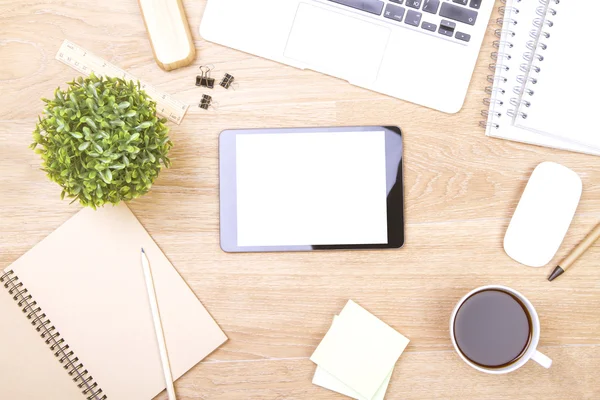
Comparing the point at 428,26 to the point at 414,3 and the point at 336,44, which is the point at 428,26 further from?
the point at 336,44

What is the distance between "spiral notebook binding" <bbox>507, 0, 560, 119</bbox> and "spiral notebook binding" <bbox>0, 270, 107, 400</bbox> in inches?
31.4

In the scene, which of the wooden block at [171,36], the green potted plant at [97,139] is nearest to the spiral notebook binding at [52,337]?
the green potted plant at [97,139]

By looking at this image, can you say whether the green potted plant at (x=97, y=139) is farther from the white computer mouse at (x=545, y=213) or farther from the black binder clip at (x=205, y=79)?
the white computer mouse at (x=545, y=213)

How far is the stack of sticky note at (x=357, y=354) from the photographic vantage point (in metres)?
0.79

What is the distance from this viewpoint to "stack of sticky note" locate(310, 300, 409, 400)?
2.59ft

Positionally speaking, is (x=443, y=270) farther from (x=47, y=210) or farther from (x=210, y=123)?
(x=47, y=210)

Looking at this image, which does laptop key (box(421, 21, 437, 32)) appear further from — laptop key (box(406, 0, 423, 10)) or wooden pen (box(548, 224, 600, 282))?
wooden pen (box(548, 224, 600, 282))

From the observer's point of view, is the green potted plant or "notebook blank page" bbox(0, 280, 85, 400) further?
"notebook blank page" bbox(0, 280, 85, 400)

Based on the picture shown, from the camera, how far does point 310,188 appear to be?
2.68 feet

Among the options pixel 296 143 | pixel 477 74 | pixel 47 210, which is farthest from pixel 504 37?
pixel 47 210

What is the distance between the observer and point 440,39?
2.62 ft

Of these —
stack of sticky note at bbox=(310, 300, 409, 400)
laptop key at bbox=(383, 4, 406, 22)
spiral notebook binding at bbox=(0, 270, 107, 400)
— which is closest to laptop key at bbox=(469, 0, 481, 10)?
laptop key at bbox=(383, 4, 406, 22)

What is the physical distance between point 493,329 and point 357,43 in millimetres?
491

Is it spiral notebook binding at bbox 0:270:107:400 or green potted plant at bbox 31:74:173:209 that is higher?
green potted plant at bbox 31:74:173:209
